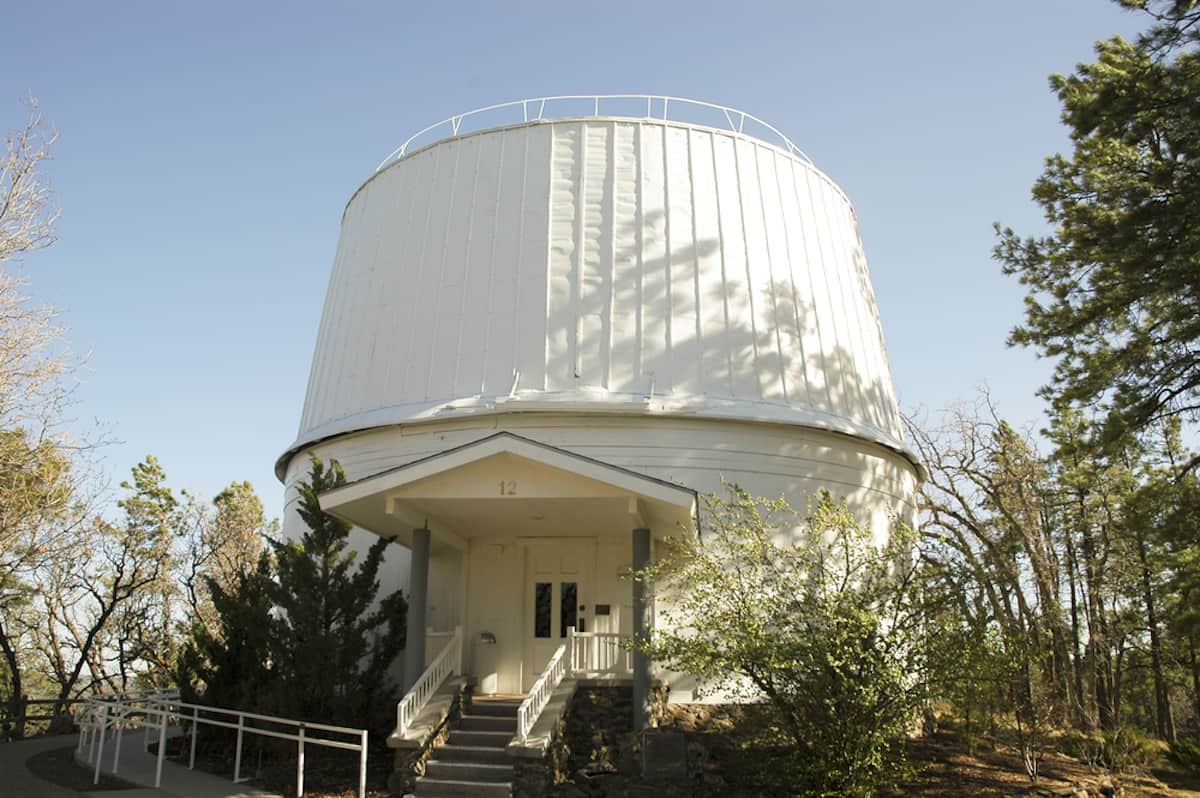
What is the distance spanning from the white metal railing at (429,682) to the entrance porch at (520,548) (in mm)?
157

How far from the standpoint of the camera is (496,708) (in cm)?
1256

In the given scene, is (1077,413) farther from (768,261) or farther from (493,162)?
(493,162)

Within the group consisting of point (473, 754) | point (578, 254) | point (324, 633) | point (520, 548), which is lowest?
point (473, 754)

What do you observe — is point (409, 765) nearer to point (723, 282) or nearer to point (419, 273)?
point (419, 273)

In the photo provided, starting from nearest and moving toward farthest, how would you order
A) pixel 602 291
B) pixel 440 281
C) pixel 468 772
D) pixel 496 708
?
1. pixel 468 772
2. pixel 496 708
3. pixel 602 291
4. pixel 440 281

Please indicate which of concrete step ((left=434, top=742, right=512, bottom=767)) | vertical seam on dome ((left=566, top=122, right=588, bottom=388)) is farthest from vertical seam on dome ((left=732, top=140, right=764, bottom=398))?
concrete step ((left=434, top=742, right=512, bottom=767))

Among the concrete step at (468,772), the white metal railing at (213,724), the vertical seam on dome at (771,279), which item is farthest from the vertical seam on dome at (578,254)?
the white metal railing at (213,724)

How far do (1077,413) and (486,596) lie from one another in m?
13.3

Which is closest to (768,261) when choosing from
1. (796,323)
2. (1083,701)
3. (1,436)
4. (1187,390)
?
(796,323)

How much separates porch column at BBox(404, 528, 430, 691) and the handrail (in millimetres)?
1480

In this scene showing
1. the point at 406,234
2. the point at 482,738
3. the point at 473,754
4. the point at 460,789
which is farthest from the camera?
the point at 406,234

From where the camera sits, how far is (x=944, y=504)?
72.9 feet

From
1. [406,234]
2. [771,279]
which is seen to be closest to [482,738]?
[771,279]

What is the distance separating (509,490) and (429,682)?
2.72 meters
